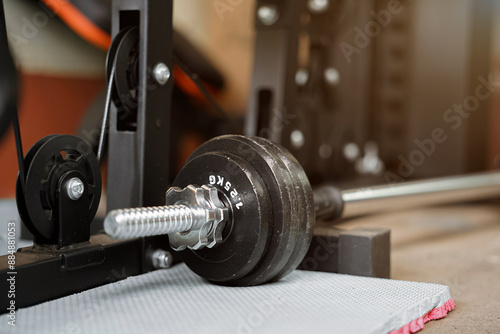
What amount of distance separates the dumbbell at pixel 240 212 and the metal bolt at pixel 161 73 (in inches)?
7.4

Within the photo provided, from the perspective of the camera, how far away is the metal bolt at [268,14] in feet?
6.46

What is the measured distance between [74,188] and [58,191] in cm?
3

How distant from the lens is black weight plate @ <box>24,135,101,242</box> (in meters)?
0.98

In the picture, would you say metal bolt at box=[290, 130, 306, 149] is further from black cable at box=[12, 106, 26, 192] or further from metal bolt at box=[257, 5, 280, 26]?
black cable at box=[12, 106, 26, 192]

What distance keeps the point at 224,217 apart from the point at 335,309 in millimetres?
260

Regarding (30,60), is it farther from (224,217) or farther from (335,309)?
(335,309)

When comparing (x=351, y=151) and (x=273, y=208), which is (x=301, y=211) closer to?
(x=273, y=208)

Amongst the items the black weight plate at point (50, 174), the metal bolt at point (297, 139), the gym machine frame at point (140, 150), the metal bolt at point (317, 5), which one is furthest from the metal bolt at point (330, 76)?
the black weight plate at point (50, 174)

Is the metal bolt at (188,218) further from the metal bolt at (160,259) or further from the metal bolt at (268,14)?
the metal bolt at (268,14)

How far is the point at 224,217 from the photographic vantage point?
3.48 ft

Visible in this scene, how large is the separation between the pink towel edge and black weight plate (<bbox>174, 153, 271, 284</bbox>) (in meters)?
0.28

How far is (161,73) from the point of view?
4.06 ft

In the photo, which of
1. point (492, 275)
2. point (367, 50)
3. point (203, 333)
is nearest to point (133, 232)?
point (203, 333)

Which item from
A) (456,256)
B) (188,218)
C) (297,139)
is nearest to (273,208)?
(188,218)
